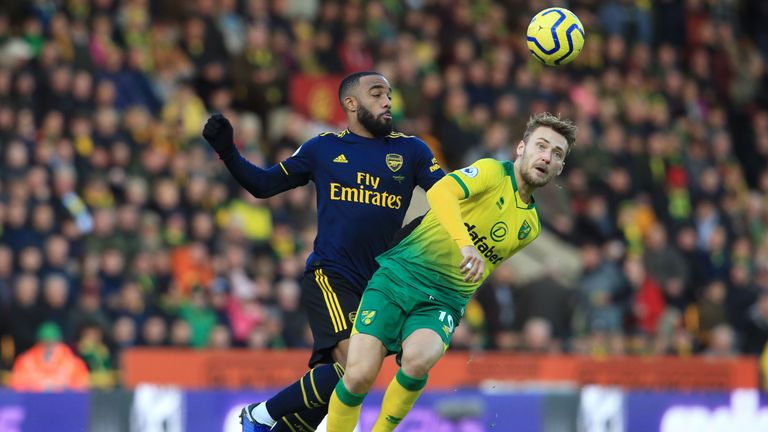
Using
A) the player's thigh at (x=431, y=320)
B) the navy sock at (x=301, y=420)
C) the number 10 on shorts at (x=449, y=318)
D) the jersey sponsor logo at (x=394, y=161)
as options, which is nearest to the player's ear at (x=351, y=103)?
the jersey sponsor logo at (x=394, y=161)

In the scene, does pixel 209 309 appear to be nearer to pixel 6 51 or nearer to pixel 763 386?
pixel 6 51

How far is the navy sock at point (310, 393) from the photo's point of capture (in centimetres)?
911

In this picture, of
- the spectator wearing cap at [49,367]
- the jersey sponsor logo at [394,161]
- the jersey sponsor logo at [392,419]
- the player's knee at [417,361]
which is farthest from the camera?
the spectator wearing cap at [49,367]

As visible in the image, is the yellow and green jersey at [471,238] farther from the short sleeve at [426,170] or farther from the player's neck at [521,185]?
the short sleeve at [426,170]

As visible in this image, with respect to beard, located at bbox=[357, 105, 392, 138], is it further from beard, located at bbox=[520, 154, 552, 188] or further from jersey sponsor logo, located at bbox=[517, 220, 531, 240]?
jersey sponsor logo, located at bbox=[517, 220, 531, 240]

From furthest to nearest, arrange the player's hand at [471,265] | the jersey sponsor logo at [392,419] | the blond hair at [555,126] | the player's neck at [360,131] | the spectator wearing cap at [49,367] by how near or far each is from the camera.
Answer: the spectator wearing cap at [49,367]
the player's neck at [360,131]
the blond hair at [555,126]
the jersey sponsor logo at [392,419]
the player's hand at [471,265]

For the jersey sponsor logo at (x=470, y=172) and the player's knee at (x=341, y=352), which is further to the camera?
the player's knee at (x=341, y=352)

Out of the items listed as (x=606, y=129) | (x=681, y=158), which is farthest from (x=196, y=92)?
(x=681, y=158)

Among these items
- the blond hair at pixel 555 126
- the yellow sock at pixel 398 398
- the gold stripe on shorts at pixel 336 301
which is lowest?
the yellow sock at pixel 398 398

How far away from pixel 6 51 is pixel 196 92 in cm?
262

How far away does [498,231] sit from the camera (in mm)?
8953

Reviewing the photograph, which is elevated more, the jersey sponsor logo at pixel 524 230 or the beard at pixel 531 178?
the beard at pixel 531 178

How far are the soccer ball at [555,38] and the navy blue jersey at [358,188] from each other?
1.06 m

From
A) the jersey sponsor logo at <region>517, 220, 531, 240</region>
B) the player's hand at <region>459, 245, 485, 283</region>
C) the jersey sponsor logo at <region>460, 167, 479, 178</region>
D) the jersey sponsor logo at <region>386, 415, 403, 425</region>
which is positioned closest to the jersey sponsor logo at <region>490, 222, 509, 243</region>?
the jersey sponsor logo at <region>517, 220, 531, 240</region>
